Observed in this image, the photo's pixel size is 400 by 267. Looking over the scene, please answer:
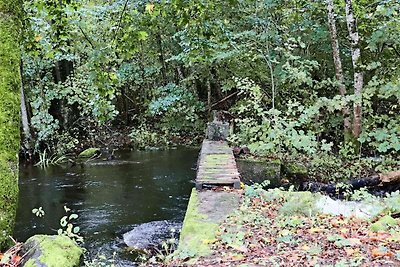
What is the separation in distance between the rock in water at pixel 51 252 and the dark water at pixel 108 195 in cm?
149

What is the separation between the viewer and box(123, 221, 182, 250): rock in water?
20.3 ft

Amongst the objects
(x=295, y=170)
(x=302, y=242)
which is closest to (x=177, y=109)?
(x=295, y=170)

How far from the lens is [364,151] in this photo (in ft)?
37.4

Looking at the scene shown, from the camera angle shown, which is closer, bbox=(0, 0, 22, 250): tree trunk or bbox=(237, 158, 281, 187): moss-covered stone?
bbox=(0, 0, 22, 250): tree trunk

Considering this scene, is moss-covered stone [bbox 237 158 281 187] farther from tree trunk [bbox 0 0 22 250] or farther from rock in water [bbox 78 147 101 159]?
rock in water [bbox 78 147 101 159]

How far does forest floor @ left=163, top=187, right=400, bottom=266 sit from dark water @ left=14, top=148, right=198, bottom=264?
219 cm

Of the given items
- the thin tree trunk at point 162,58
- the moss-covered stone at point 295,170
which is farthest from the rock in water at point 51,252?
the thin tree trunk at point 162,58

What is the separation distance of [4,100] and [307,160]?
25.1 ft

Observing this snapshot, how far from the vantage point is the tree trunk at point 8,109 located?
156 inches

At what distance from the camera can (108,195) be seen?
9273 millimetres

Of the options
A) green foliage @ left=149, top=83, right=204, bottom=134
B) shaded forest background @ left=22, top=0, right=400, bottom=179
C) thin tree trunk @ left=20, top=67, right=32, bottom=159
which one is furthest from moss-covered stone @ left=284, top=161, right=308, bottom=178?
thin tree trunk @ left=20, top=67, right=32, bottom=159

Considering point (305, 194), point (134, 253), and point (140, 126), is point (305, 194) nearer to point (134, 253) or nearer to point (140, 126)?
point (134, 253)

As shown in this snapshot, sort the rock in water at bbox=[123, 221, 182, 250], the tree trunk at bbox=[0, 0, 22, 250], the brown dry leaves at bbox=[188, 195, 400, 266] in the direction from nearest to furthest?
the brown dry leaves at bbox=[188, 195, 400, 266]
the tree trunk at bbox=[0, 0, 22, 250]
the rock in water at bbox=[123, 221, 182, 250]

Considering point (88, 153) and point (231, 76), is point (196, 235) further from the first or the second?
point (231, 76)
